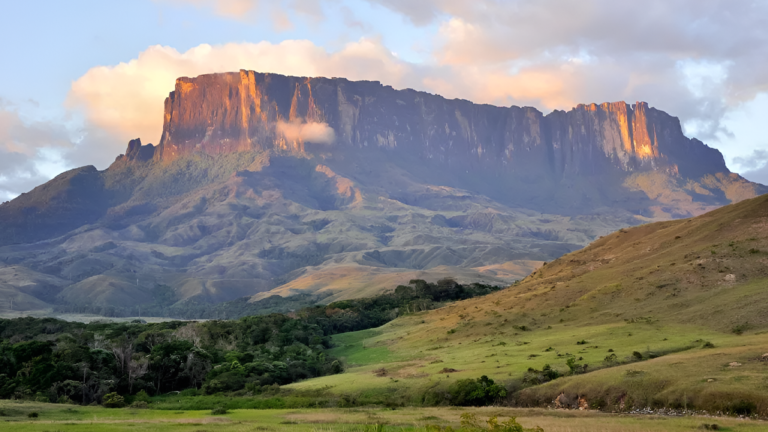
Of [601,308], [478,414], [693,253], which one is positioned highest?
[693,253]

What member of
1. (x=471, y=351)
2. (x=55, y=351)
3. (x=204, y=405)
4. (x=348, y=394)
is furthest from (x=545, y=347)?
(x=55, y=351)

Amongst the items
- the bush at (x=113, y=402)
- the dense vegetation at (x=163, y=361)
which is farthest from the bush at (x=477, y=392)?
the bush at (x=113, y=402)

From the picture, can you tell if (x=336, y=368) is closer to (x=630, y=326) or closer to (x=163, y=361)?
(x=163, y=361)

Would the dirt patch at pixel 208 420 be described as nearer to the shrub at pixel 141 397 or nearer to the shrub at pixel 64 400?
the shrub at pixel 64 400

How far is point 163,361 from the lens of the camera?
8081 centimetres

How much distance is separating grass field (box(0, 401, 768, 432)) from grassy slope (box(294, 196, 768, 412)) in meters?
7.03

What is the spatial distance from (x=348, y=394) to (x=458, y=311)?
54.9 meters

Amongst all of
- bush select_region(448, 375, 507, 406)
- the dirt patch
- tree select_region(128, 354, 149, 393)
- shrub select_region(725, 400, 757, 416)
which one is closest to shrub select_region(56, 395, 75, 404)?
tree select_region(128, 354, 149, 393)

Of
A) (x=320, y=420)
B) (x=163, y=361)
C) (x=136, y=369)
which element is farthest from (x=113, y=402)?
(x=320, y=420)

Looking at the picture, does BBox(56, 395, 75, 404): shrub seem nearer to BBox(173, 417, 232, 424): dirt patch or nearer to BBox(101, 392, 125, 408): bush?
BBox(101, 392, 125, 408): bush

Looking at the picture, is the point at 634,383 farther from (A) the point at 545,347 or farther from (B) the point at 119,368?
(B) the point at 119,368

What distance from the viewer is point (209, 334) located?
118 meters

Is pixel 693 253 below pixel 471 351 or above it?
above

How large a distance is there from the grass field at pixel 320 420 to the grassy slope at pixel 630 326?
23.1 ft
